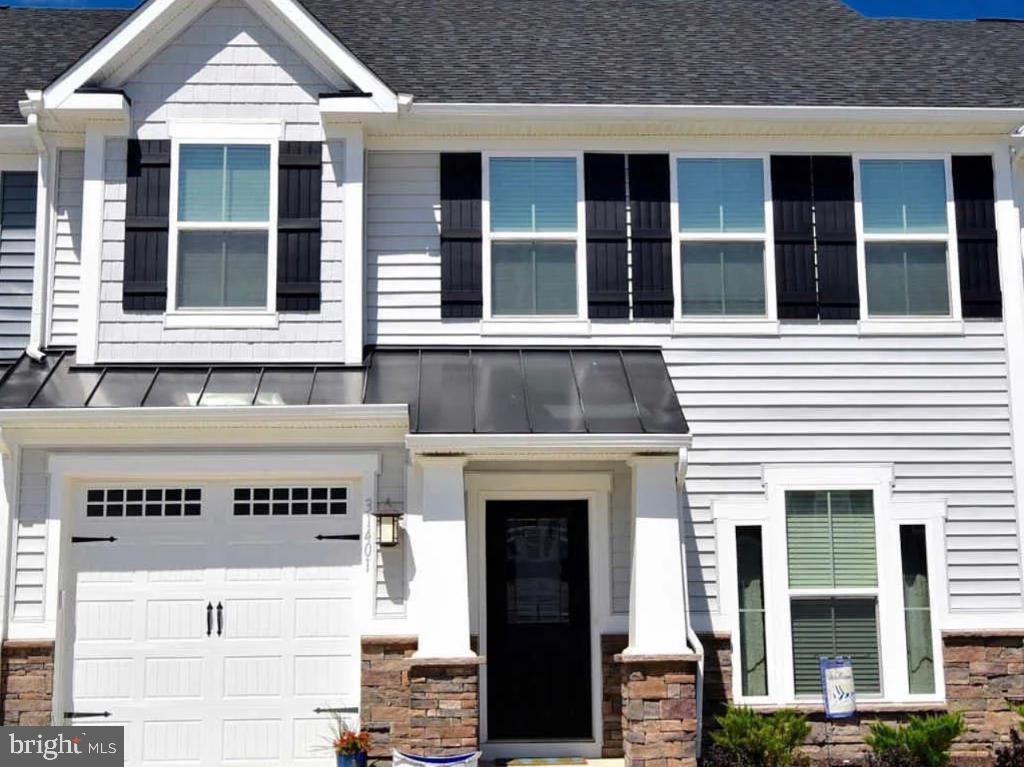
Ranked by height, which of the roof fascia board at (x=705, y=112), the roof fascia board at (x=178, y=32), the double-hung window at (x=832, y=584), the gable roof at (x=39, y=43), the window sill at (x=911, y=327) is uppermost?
the gable roof at (x=39, y=43)

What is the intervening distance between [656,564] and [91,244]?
571 cm

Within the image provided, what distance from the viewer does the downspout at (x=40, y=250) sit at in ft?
35.2

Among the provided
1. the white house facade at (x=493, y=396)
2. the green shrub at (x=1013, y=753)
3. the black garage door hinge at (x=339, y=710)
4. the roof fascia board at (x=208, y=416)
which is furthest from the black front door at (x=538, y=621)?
the green shrub at (x=1013, y=753)

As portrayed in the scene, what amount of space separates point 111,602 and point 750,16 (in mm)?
9675

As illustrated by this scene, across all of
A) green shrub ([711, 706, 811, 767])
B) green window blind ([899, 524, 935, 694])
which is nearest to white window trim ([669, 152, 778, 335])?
green window blind ([899, 524, 935, 694])

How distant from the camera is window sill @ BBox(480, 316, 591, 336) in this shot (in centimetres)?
1102

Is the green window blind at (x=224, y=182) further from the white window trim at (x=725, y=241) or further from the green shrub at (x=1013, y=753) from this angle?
the green shrub at (x=1013, y=753)

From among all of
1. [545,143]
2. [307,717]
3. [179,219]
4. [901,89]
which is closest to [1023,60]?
[901,89]

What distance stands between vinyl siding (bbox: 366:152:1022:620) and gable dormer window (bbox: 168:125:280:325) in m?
0.97

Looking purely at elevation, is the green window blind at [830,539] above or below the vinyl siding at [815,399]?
below

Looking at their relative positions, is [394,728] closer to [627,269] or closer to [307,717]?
[307,717]

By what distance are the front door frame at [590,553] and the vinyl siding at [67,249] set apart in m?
3.90

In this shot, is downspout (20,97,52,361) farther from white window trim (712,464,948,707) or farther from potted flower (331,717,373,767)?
white window trim (712,464,948,707)

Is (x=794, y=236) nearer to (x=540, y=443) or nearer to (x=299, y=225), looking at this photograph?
(x=540, y=443)
